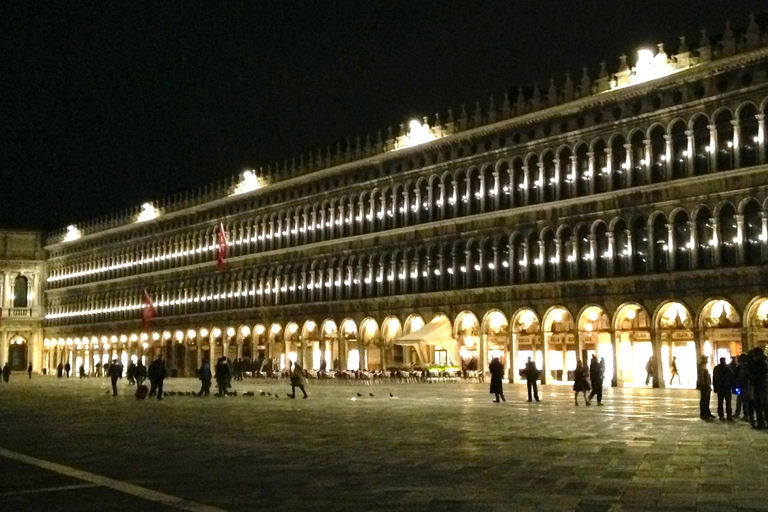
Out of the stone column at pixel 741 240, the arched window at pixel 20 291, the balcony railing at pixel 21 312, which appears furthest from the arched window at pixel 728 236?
the arched window at pixel 20 291

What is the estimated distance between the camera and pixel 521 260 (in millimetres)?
46469

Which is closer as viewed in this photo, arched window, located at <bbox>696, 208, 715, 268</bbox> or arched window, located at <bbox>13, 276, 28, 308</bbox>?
arched window, located at <bbox>696, 208, 715, 268</bbox>

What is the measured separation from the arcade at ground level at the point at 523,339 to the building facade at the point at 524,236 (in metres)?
0.10

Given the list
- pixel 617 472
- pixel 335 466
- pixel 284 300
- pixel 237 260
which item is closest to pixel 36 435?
pixel 335 466

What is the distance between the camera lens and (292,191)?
63719mm

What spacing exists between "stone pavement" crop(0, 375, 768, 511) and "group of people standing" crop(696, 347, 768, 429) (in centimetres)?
56

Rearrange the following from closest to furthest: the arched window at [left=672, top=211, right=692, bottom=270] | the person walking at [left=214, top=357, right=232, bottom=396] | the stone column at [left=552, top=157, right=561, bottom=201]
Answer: the person walking at [left=214, top=357, right=232, bottom=396] → the arched window at [left=672, top=211, right=692, bottom=270] → the stone column at [left=552, top=157, right=561, bottom=201]

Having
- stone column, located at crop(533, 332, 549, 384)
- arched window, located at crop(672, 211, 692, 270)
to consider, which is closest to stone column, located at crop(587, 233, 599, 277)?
stone column, located at crop(533, 332, 549, 384)

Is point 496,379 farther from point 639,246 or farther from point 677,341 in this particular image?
point 639,246

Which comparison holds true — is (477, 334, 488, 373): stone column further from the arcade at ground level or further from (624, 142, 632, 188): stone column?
(624, 142, 632, 188): stone column

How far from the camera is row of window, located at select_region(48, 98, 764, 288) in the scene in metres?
38.4

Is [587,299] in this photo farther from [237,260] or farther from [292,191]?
[237,260]

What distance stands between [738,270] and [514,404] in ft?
47.3

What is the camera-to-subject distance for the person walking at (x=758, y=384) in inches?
736
